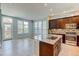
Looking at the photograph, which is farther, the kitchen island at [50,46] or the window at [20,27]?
the window at [20,27]

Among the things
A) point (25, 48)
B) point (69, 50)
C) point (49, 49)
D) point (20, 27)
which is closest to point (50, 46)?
point (49, 49)

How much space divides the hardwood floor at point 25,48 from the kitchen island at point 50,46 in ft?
0.29

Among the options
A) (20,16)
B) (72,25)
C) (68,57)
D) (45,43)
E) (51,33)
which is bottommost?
(68,57)

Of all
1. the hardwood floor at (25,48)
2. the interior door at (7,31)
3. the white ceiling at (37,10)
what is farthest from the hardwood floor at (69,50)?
the interior door at (7,31)

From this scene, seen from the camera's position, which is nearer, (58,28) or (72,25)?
(72,25)

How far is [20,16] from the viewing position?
219cm

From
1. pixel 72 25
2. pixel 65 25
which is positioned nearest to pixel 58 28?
pixel 65 25

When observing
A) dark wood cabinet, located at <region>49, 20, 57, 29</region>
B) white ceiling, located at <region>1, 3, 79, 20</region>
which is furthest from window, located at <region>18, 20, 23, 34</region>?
dark wood cabinet, located at <region>49, 20, 57, 29</region>

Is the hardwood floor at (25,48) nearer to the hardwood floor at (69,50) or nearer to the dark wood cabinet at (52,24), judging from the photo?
the hardwood floor at (69,50)

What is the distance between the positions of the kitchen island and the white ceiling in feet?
1.72

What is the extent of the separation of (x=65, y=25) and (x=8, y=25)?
1.21 meters

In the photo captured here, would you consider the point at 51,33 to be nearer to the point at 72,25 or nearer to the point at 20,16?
the point at 72,25

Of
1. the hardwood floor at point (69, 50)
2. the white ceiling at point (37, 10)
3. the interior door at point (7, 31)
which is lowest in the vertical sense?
the hardwood floor at point (69, 50)

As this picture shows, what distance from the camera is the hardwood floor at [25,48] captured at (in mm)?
2080
